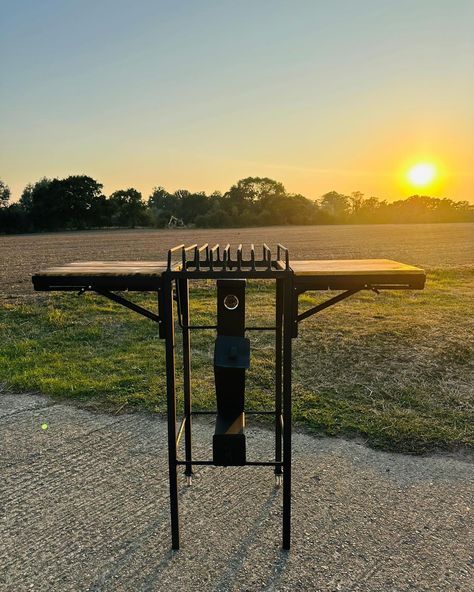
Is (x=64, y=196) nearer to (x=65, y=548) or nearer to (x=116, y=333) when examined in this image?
(x=116, y=333)

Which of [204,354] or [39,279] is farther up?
[39,279]

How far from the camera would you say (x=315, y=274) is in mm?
2516

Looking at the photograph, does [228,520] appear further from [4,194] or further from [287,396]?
[4,194]

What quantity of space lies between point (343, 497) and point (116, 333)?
5055 mm

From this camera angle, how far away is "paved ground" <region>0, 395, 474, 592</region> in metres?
2.42

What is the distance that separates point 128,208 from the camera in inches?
2889

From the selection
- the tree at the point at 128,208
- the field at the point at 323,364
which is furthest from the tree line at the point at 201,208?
the field at the point at 323,364

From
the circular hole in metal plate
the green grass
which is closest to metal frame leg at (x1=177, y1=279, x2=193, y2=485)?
the circular hole in metal plate

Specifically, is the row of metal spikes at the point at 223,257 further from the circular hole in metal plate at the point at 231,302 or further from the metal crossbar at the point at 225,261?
the circular hole in metal plate at the point at 231,302

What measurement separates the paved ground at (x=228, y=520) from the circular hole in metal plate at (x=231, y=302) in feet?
4.27

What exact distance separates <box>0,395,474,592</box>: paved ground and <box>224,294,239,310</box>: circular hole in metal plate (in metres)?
1.30

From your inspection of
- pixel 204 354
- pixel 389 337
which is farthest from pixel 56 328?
pixel 389 337

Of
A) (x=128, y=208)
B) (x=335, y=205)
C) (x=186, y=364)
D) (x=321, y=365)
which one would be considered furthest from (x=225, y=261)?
(x=335, y=205)

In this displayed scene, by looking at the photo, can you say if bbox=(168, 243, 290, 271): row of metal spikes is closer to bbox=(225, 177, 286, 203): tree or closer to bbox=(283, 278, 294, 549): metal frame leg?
bbox=(283, 278, 294, 549): metal frame leg
